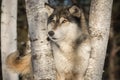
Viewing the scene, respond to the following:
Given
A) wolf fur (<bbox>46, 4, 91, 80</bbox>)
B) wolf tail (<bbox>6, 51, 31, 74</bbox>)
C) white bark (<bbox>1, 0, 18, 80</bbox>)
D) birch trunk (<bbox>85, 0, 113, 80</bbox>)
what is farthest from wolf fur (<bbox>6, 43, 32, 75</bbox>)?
birch trunk (<bbox>85, 0, 113, 80</bbox>)

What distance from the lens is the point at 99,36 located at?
545 cm

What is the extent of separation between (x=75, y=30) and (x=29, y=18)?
1810mm

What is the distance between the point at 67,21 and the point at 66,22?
2 centimetres

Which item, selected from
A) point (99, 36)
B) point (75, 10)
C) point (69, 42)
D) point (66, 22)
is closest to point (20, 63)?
point (69, 42)

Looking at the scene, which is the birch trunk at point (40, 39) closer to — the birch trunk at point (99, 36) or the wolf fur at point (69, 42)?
the birch trunk at point (99, 36)

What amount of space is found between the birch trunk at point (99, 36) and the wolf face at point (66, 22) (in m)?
1.11

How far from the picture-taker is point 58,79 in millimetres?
6672

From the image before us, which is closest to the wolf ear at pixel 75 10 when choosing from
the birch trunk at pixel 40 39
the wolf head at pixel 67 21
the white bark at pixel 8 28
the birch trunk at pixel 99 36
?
the wolf head at pixel 67 21

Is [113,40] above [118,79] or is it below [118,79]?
above

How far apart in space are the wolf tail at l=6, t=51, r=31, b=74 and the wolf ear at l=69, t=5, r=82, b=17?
1.04 m

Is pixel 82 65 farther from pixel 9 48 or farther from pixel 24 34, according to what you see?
pixel 24 34

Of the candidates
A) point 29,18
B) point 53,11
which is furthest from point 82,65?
point 29,18

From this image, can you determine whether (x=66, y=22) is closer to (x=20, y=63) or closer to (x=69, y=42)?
(x=69, y=42)

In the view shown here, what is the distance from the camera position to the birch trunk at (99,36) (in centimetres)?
540
